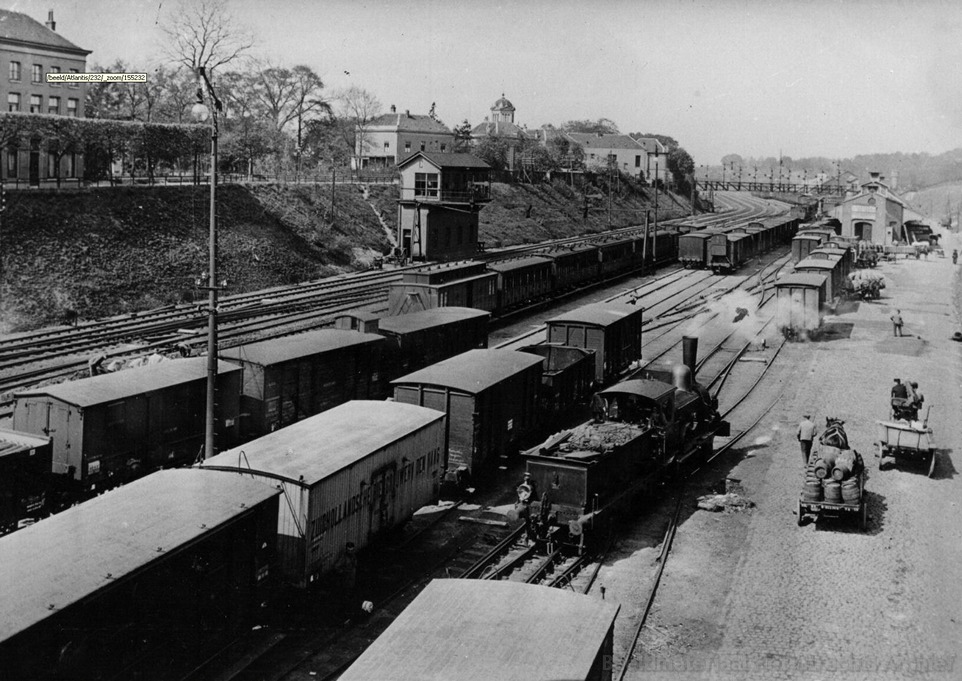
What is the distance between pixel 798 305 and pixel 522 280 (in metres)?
12.5

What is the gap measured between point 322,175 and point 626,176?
5231cm

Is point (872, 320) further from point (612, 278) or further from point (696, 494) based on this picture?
point (696, 494)

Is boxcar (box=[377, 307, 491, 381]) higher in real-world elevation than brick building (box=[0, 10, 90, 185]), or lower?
lower

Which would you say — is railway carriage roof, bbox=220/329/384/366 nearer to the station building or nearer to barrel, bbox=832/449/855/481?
barrel, bbox=832/449/855/481

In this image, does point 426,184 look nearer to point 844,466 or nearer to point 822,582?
point 844,466

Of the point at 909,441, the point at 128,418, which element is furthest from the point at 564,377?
the point at 128,418

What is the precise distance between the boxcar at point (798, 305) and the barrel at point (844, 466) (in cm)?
2112

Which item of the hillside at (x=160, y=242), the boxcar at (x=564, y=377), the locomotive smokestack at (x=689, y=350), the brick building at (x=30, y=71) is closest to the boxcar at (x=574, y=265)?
the hillside at (x=160, y=242)

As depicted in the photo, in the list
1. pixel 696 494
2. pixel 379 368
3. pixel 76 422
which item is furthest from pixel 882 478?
pixel 76 422

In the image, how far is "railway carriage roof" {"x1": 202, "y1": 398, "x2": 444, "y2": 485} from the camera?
14.1 metres

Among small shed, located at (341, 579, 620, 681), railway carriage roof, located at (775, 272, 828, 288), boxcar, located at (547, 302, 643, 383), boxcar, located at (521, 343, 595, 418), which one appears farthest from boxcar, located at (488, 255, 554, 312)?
small shed, located at (341, 579, 620, 681)

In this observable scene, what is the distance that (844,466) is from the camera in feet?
60.3

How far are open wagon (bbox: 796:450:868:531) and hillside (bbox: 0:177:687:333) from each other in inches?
871

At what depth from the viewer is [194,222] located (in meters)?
46.2
